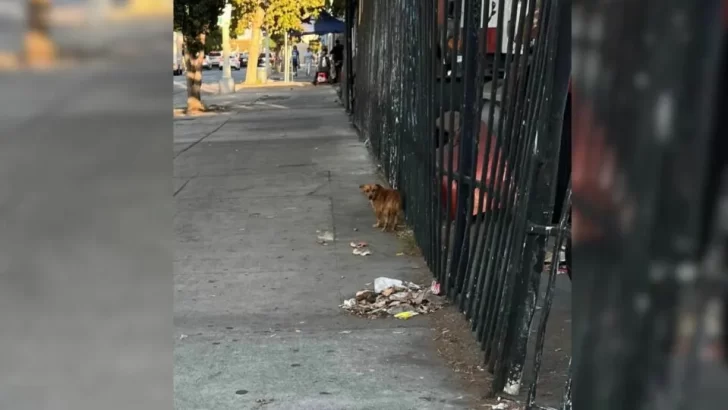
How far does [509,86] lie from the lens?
4121mm

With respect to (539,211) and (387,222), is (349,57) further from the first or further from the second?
(539,211)

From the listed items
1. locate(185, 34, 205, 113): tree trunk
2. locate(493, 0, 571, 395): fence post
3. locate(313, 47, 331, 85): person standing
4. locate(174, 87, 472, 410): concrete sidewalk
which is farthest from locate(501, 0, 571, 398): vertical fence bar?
locate(313, 47, 331, 85): person standing

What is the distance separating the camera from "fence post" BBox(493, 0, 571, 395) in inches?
132

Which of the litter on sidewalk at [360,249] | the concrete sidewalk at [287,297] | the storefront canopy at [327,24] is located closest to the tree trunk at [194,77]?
the storefront canopy at [327,24]

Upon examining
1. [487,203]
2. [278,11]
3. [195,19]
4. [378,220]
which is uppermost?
[278,11]

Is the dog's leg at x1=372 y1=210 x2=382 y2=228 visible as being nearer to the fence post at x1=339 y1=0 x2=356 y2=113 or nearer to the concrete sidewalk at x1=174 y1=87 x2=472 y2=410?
the concrete sidewalk at x1=174 y1=87 x2=472 y2=410

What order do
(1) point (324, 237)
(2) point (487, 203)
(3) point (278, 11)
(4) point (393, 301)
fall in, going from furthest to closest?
(3) point (278, 11), (1) point (324, 237), (4) point (393, 301), (2) point (487, 203)

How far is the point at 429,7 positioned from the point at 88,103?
137 inches

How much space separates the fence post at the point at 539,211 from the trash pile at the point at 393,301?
1.49 meters

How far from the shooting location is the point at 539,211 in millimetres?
3684

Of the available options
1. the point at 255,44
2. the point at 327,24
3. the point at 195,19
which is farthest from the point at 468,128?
the point at 255,44

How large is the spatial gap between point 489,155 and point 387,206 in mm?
3136

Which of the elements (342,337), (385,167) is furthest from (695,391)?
(385,167)

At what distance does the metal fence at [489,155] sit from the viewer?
3605mm
